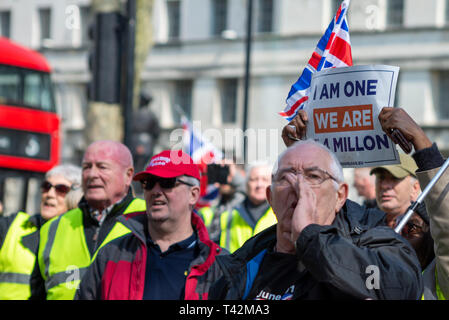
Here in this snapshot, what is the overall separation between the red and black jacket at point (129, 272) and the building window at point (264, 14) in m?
31.2

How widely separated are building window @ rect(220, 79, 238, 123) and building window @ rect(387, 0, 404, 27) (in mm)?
6837

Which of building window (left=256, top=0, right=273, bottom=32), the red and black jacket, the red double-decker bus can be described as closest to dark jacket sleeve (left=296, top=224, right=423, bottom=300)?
the red and black jacket

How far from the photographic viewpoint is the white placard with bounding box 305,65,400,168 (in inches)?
172

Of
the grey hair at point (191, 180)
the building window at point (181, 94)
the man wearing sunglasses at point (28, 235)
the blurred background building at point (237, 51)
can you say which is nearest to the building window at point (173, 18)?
the blurred background building at point (237, 51)

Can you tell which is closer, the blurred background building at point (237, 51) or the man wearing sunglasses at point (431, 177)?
the man wearing sunglasses at point (431, 177)

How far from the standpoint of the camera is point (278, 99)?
1346 inches

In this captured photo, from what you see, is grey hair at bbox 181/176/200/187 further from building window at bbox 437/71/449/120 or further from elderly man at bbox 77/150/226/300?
building window at bbox 437/71/449/120

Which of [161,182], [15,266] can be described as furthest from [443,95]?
[161,182]

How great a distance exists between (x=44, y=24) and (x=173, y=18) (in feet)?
21.8

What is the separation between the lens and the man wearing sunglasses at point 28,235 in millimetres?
6180

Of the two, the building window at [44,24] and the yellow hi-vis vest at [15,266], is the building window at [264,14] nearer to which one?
the building window at [44,24]

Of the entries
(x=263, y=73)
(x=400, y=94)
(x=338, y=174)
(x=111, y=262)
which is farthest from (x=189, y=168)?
(x=263, y=73)
